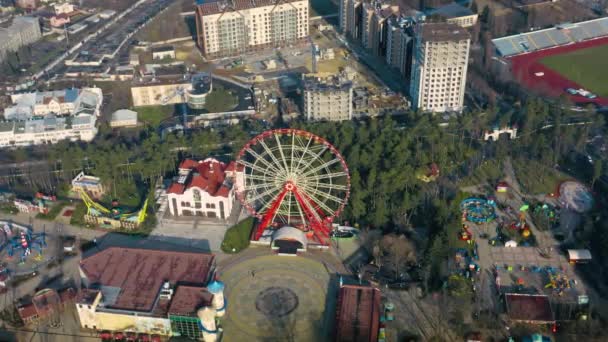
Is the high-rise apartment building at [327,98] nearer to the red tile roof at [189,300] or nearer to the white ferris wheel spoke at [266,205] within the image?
the white ferris wheel spoke at [266,205]

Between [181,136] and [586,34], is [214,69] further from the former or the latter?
[586,34]

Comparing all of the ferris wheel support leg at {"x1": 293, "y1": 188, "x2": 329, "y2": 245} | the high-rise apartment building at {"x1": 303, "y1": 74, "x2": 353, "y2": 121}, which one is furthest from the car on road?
the high-rise apartment building at {"x1": 303, "y1": 74, "x2": 353, "y2": 121}

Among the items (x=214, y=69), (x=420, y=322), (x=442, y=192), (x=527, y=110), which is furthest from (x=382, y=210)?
(x=214, y=69)

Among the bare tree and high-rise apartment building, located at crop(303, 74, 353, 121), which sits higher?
high-rise apartment building, located at crop(303, 74, 353, 121)

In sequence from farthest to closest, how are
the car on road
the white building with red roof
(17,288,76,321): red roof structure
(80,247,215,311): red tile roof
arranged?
the white building with red roof
the car on road
(17,288,76,321): red roof structure
(80,247,215,311): red tile roof

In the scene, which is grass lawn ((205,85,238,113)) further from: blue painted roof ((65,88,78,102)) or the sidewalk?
the sidewalk
